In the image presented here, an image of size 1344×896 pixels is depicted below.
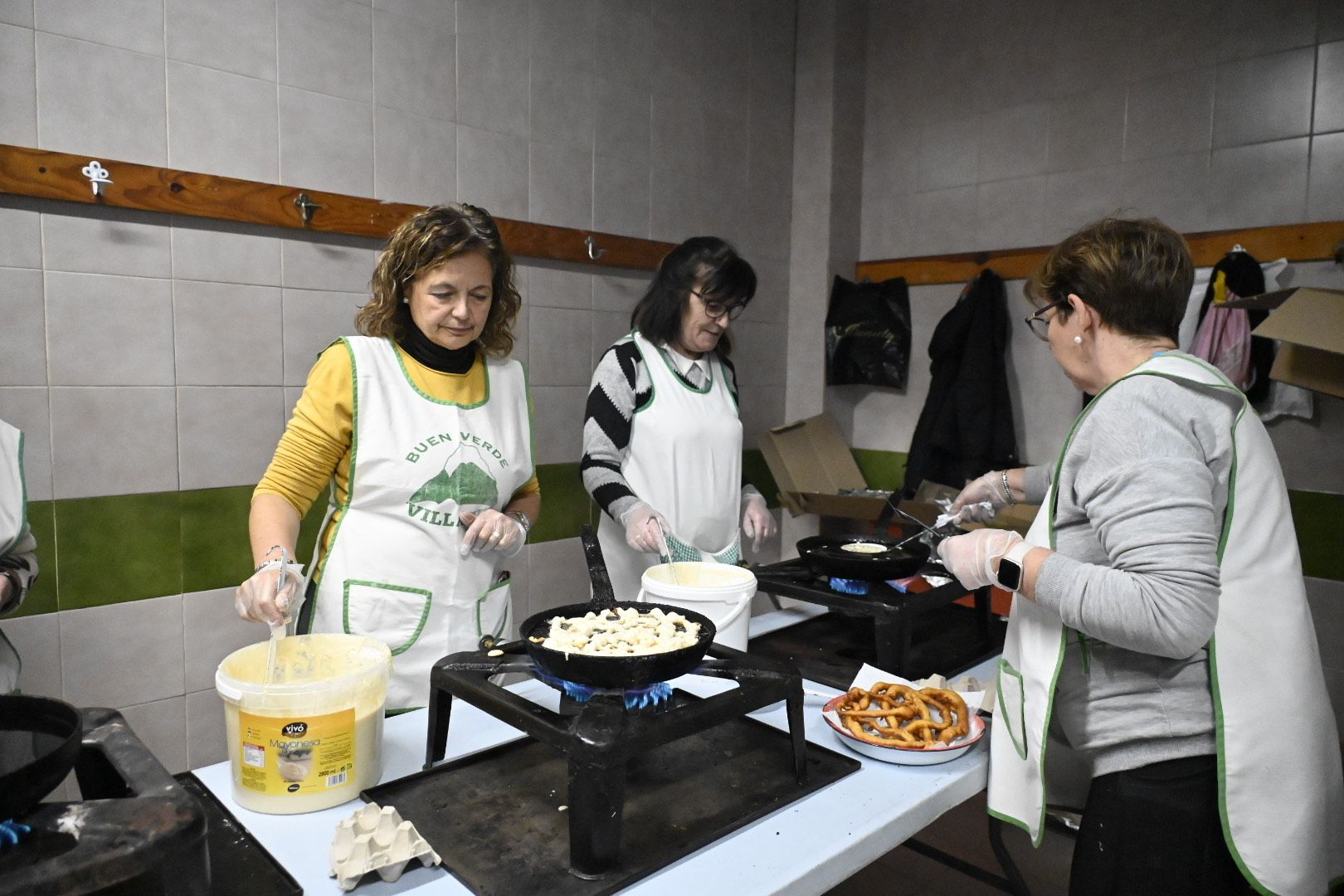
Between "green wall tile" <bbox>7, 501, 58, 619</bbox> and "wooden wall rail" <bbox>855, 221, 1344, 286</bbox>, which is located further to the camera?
"wooden wall rail" <bbox>855, 221, 1344, 286</bbox>

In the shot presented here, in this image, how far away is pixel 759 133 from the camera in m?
4.16

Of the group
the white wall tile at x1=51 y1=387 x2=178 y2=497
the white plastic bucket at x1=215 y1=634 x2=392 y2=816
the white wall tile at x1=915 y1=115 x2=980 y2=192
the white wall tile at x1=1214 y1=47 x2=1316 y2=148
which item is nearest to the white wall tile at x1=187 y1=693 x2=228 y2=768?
the white wall tile at x1=51 y1=387 x2=178 y2=497

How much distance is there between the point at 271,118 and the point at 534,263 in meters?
1.03

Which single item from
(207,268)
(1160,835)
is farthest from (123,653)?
(1160,835)

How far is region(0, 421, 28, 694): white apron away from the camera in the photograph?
1629 mm

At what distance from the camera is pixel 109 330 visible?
2.42 metres

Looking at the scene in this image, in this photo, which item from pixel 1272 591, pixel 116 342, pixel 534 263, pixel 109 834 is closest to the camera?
pixel 109 834

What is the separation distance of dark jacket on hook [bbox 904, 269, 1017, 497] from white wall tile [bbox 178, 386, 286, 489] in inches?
107

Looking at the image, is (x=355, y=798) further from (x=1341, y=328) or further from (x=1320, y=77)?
(x=1320, y=77)

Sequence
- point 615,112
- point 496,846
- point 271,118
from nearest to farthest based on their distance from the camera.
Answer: point 496,846, point 271,118, point 615,112

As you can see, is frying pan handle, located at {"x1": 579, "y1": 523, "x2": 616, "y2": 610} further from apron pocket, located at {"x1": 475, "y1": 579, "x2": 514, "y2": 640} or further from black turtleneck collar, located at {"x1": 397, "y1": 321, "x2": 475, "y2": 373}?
black turtleneck collar, located at {"x1": 397, "y1": 321, "x2": 475, "y2": 373}

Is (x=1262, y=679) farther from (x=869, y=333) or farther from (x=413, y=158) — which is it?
(x=869, y=333)

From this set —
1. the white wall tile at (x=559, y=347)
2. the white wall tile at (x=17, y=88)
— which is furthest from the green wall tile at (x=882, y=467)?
the white wall tile at (x=17, y=88)

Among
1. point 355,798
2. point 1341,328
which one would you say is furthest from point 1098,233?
point 1341,328
